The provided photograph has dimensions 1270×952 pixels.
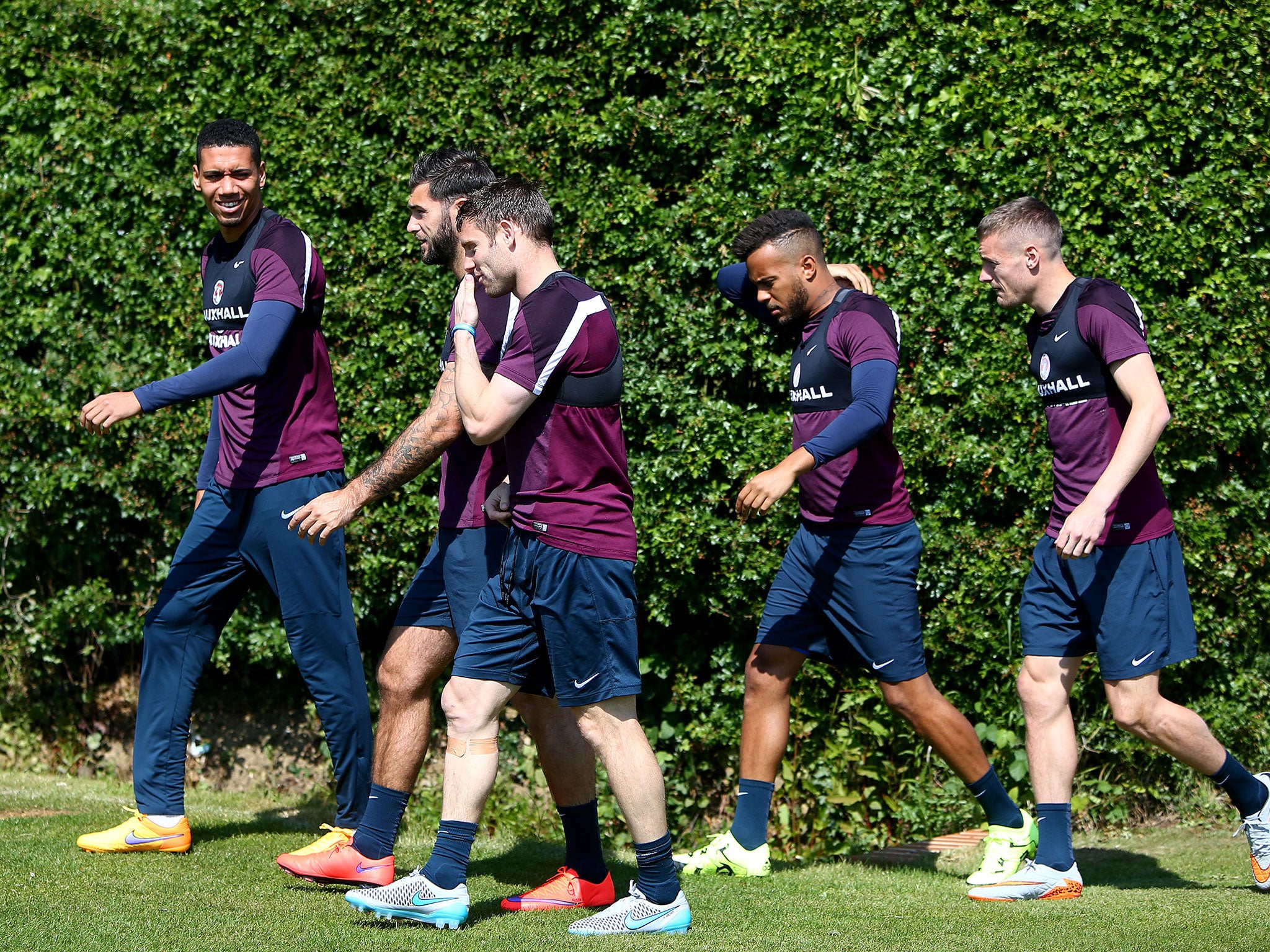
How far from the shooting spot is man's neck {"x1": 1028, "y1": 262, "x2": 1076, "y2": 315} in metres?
4.50

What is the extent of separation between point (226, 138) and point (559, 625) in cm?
235

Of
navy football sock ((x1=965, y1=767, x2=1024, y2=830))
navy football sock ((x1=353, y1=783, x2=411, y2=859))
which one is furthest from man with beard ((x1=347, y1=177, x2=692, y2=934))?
navy football sock ((x1=965, y1=767, x2=1024, y2=830))

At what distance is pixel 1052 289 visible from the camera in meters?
4.50

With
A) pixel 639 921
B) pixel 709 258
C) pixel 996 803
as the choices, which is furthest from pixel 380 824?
pixel 709 258

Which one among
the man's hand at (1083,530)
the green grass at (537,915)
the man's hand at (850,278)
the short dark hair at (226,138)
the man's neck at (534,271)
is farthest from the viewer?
the man's hand at (850,278)

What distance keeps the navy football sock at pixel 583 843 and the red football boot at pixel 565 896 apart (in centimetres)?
2

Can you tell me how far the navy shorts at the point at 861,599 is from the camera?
4.61 metres

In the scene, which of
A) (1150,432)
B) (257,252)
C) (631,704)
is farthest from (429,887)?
(1150,432)

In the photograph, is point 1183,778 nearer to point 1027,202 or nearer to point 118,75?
point 1027,202

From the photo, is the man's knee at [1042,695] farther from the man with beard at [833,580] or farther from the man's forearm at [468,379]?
the man's forearm at [468,379]

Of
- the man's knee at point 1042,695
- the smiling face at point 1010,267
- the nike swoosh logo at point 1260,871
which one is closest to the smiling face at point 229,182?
the smiling face at point 1010,267

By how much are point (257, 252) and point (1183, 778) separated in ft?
15.0

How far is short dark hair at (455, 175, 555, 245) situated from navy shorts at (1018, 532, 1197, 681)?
6.71ft

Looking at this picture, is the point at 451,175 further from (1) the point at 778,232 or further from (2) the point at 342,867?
(2) the point at 342,867
